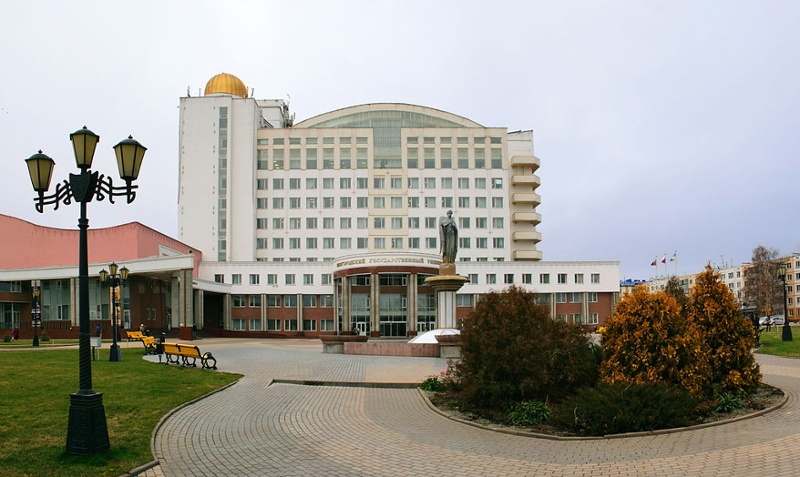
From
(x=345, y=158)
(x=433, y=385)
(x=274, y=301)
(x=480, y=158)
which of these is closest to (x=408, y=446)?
(x=433, y=385)

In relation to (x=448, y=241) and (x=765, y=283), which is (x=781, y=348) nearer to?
(x=448, y=241)

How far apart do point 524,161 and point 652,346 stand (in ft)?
230

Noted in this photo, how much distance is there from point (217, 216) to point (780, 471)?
7517 centimetres

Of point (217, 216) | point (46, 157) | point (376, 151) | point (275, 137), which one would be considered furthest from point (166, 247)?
point (46, 157)

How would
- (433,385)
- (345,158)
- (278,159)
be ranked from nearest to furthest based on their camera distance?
(433,385) < (278,159) < (345,158)

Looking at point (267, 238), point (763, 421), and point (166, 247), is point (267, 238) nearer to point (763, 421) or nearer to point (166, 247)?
point (166, 247)

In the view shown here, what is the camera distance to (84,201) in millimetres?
9844

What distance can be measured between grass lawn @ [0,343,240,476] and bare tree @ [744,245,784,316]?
99.2 meters

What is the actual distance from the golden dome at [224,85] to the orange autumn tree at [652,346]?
254 ft

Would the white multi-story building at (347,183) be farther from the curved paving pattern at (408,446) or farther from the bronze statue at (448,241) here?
the curved paving pattern at (408,446)

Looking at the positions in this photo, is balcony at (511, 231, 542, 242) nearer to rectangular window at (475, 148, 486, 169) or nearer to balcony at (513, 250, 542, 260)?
balcony at (513, 250, 542, 260)

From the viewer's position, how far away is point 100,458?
9.09 metres

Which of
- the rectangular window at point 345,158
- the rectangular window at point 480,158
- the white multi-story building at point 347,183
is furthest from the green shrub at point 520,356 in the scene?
the rectangular window at point 345,158

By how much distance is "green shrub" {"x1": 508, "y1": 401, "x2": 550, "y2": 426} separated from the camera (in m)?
12.4
